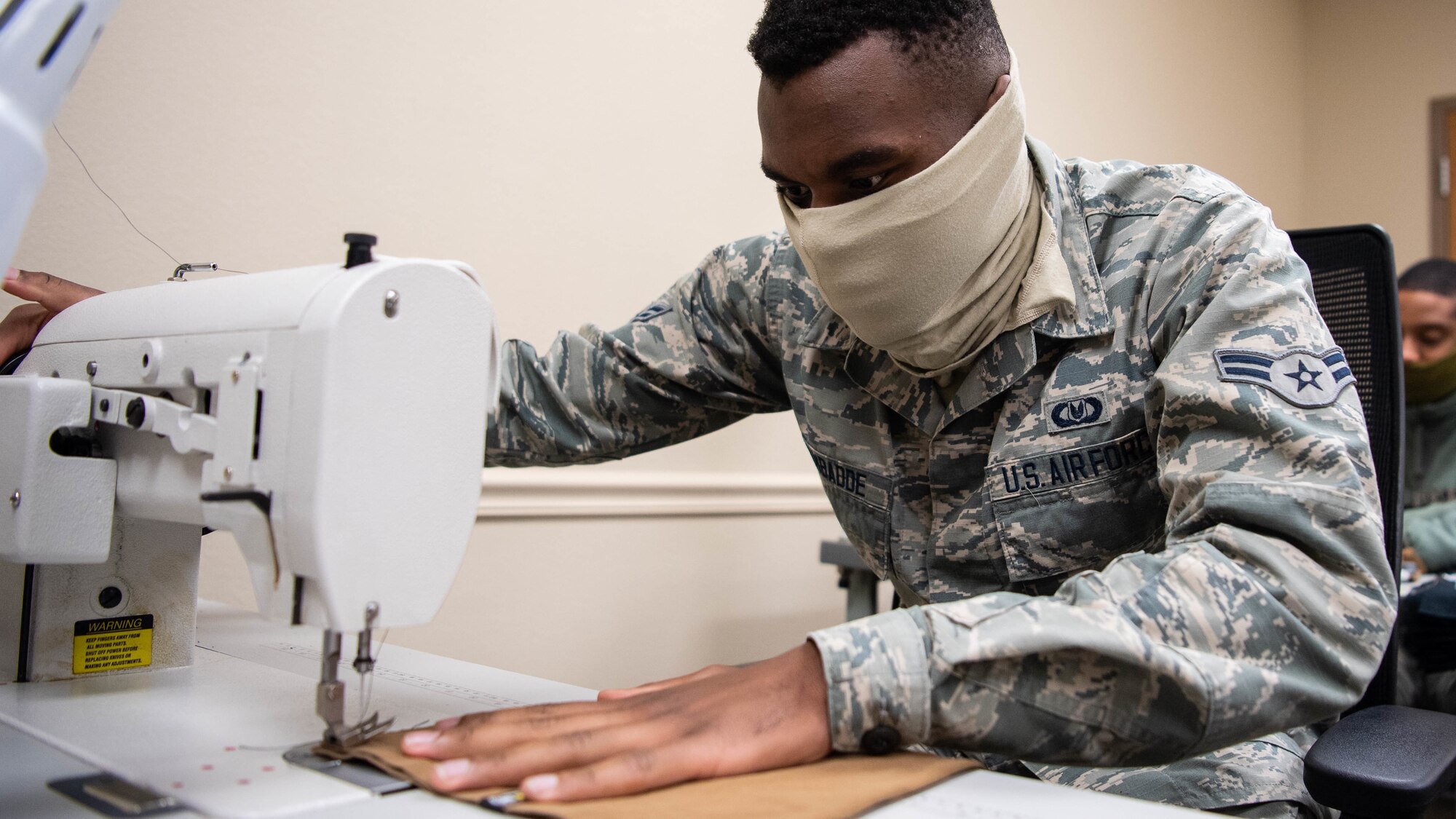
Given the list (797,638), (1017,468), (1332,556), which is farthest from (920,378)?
(797,638)

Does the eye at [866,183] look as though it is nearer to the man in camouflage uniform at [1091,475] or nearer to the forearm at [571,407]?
the man in camouflage uniform at [1091,475]

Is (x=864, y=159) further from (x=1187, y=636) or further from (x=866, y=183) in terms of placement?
(x=1187, y=636)

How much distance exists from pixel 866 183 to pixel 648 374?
0.40 m

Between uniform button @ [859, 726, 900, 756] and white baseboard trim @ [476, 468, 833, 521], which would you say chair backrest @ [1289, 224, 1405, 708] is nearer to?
uniform button @ [859, 726, 900, 756]

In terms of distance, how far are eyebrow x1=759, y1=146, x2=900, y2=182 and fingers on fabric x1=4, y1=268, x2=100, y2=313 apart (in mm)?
671

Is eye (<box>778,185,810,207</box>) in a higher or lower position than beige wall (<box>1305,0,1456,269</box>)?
lower

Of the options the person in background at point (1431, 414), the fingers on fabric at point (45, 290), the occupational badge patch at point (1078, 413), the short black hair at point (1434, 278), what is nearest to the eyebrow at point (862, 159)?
the occupational badge patch at point (1078, 413)

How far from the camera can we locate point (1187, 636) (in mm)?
685

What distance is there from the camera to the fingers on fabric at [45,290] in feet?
3.06

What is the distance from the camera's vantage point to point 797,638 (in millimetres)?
2104

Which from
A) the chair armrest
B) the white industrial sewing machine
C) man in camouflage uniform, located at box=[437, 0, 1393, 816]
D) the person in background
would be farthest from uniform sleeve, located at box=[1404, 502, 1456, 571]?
the white industrial sewing machine

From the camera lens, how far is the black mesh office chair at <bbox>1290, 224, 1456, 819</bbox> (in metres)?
0.75

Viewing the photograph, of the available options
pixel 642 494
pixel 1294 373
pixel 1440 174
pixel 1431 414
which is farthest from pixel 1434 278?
pixel 1294 373

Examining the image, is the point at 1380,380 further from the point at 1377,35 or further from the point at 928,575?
the point at 1377,35
